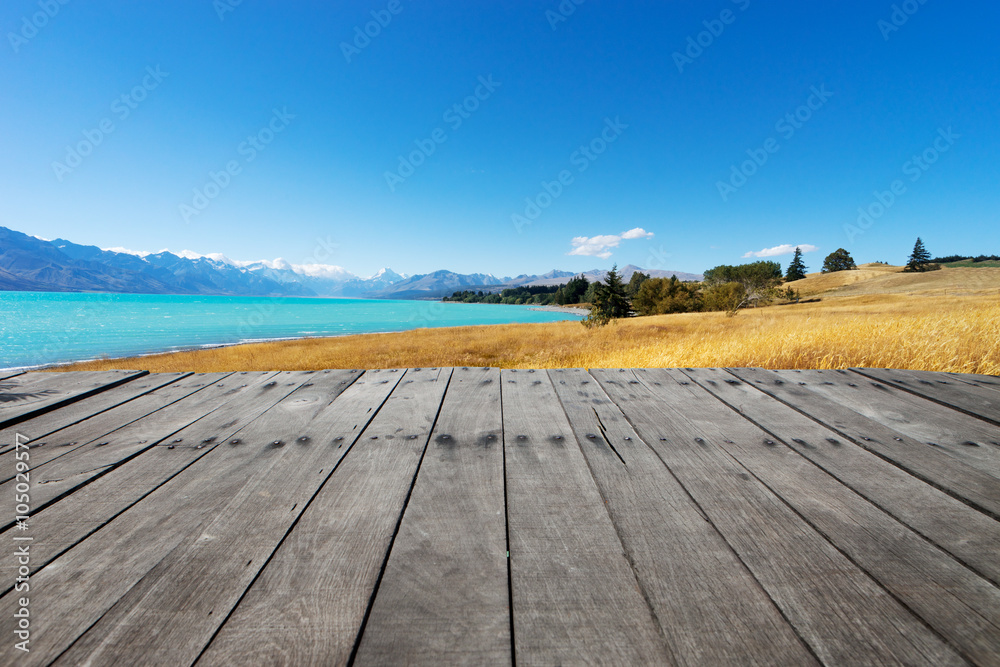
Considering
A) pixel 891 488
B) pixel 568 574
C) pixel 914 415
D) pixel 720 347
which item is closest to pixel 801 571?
pixel 568 574

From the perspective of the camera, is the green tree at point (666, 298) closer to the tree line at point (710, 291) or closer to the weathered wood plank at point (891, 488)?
the tree line at point (710, 291)

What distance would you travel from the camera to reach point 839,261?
3174 inches

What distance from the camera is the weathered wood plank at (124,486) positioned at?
111cm

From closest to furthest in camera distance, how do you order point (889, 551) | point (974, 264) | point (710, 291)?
point (889, 551)
point (710, 291)
point (974, 264)

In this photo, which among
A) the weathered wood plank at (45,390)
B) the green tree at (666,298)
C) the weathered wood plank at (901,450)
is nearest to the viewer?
the weathered wood plank at (901,450)

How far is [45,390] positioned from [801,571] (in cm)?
405

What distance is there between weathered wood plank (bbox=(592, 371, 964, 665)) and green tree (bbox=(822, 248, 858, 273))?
106 meters

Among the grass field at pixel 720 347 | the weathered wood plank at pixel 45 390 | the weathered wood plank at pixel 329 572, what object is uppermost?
the weathered wood plank at pixel 45 390

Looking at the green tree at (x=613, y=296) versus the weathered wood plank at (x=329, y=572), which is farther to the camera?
the green tree at (x=613, y=296)

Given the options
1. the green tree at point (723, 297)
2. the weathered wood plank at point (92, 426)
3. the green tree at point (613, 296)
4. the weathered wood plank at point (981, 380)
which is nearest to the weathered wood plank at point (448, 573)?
the weathered wood plank at point (92, 426)

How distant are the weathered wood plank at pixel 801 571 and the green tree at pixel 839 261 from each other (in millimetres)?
105603

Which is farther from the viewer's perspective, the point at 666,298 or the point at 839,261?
the point at 839,261

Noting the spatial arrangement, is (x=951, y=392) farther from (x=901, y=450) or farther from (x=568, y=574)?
(x=568, y=574)

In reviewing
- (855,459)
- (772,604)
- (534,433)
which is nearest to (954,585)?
(772,604)
